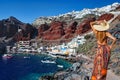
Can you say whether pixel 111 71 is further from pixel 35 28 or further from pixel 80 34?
pixel 35 28

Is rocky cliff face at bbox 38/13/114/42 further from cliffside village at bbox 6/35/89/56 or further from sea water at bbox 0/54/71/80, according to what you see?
sea water at bbox 0/54/71/80

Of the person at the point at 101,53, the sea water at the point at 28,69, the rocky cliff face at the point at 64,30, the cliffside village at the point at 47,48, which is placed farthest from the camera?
the rocky cliff face at the point at 64,30

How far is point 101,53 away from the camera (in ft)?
29.3

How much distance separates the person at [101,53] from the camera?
8758mm

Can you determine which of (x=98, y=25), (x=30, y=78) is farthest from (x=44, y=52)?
(x=98, y=25)

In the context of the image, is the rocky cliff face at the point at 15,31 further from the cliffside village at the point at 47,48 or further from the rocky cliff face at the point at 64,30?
the rocky cliff face at the point at 64,30

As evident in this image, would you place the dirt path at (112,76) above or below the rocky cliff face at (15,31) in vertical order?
below

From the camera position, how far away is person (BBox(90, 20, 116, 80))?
8758 mm

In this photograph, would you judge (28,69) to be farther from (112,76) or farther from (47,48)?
(47,48)

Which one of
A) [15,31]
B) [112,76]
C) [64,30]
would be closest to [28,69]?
[112,76]

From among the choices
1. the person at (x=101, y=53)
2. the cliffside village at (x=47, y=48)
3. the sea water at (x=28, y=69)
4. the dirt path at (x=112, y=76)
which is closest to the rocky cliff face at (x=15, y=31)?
the cliffside village at (x=47, y=48)

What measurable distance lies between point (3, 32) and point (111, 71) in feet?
444

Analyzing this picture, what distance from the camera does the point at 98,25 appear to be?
914cm

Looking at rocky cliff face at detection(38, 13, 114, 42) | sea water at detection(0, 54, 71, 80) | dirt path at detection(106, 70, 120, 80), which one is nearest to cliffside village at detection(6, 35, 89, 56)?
rocky cliff face at detection(38, 13, 114, 42)
